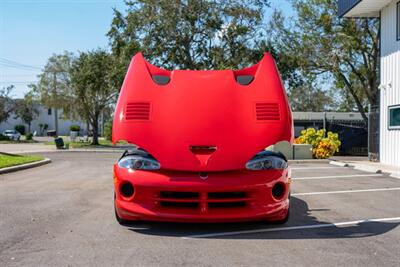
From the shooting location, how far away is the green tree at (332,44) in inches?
1136

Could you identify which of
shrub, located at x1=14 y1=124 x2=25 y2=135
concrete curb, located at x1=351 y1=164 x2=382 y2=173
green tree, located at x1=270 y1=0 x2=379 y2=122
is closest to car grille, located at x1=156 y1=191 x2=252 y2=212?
concrete curb, located at x1=351 y1=164 x2=382 y2=173

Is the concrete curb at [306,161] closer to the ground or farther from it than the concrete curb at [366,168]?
closer to the ground

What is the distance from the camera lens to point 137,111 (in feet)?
19.5

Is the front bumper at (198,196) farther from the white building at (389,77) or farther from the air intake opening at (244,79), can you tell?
the white building at (389,77)

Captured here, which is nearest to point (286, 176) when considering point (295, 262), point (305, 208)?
point (295, 262)

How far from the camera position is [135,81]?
627cm

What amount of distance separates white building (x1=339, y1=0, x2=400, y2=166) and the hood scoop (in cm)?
1287

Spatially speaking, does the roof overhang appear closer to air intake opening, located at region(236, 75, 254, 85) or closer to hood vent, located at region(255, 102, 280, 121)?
air intake opening, located at region(236, 75, 254, 85)

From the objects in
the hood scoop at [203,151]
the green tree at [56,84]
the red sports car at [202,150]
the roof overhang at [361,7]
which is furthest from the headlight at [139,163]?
the green tree at [56,84]

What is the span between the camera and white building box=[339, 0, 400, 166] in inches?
671

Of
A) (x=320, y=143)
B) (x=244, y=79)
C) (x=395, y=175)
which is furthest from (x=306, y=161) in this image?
(x=244, y=79)

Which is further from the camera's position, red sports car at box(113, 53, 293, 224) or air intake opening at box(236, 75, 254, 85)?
air intake opening at box(236, 75, 254, 85)

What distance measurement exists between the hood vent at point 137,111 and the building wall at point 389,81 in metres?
13.1

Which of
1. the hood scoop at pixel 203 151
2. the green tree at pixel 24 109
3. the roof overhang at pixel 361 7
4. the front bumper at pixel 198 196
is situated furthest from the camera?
the green tree at pixel 24 109
